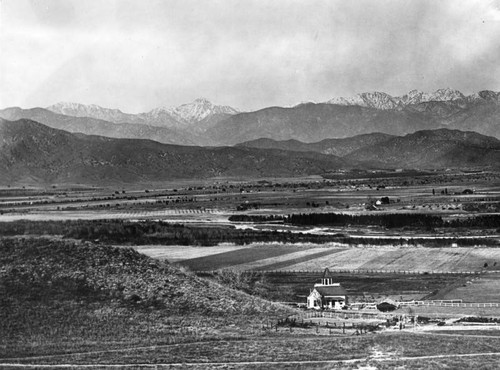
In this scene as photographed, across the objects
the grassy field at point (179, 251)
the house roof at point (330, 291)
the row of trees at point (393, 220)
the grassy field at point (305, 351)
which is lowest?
the grassy field at point (305, 351)

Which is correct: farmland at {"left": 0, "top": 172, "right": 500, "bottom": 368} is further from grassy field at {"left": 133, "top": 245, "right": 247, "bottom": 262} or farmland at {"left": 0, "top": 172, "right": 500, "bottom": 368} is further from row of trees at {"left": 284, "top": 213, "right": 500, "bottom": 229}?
row of trees at {"left": 284, "top": 213, "right": 500, "bottom": 229}

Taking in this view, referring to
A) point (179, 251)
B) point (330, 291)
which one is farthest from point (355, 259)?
point (330, 291)

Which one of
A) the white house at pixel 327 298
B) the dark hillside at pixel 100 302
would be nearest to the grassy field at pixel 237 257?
the white house at pixel 327 298

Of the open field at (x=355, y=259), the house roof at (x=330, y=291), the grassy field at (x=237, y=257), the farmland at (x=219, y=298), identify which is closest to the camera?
the farmland at (x=219, y=298)

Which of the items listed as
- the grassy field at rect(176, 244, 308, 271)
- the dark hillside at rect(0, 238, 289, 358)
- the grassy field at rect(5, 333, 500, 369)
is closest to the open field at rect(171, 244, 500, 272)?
the grassy field at rect(176, 244, 308, 271)

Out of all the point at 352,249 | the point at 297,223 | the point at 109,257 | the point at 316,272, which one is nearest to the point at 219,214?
the point at 297,223

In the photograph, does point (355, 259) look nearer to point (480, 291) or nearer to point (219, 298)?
point (480, 291)

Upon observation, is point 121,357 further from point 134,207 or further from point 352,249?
point 134,207

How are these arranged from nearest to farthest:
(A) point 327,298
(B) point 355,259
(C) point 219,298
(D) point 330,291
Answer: (C) point 219,298 < (A) point 327,298 < (D) point 330,291 < (B) point 355,259

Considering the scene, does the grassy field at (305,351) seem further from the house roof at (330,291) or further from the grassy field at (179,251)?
the grassy field at (179,251)

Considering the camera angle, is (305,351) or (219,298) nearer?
(305,351)

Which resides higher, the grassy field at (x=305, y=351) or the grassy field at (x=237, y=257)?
the grassy field at (x=237, y=257)

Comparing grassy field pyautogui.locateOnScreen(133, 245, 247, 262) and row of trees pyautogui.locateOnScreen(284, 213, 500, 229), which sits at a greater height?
row of trees pyautogui.locateOnScreen(284, 213, 500, 229)
